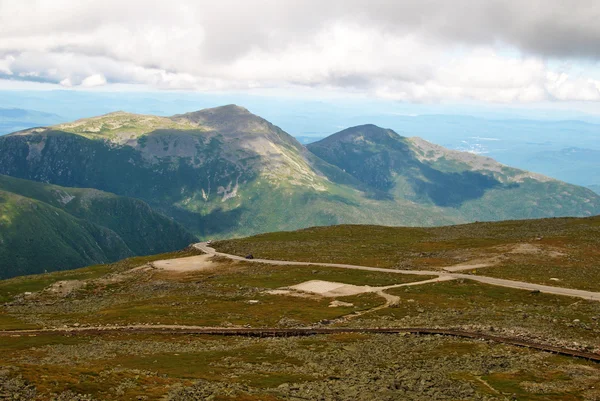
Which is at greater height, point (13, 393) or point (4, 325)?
point (13, 393)

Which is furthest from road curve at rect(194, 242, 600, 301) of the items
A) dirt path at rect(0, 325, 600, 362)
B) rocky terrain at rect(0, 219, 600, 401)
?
dirt path at rect(0, 325, 600, 362)

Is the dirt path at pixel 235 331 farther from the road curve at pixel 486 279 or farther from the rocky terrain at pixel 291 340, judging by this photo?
the road curve at pixel 486 279

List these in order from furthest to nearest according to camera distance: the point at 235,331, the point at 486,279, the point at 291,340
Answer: the point at 486,279 < the point at 235,331 < the point at 291,340

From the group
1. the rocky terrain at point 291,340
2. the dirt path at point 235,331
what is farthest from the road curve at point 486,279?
the dirt path at point 235,331

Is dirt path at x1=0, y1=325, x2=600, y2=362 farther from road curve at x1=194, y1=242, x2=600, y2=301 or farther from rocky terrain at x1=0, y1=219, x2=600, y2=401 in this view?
road curve at x1=194, y1=242, x2=600, y2=301

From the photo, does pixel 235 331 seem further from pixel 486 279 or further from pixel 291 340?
pixel 486 279

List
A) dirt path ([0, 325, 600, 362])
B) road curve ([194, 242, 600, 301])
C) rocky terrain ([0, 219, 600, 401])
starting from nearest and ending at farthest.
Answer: rocky terrain ([0, 219, 600, 401]) → dirt path ([0, 325, 600, 362]) → road curve ([194, 242, 600, 301])

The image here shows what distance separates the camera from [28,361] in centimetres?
6244

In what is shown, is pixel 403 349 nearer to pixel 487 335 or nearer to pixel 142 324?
pixel 487 335

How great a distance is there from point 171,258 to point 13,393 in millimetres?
142133

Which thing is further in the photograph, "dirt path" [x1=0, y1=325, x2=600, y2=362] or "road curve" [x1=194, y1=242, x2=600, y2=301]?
"road curve" [x1=194, y1=242, x2=600, y2=301]

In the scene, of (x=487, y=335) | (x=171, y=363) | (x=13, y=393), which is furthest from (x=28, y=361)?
(x=487, y=335)

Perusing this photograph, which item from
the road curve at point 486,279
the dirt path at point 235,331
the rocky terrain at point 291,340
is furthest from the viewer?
the road curve at point 486,279

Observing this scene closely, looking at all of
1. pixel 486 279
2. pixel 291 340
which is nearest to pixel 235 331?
pixel 291 340
